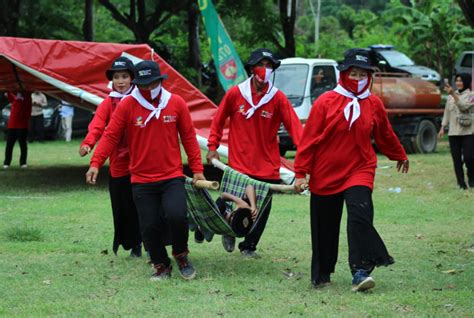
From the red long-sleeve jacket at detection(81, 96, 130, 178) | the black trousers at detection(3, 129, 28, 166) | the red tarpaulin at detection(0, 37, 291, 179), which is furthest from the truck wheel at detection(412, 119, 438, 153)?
the red long-sleeve jacket at detection(81, 96, 130, 178)

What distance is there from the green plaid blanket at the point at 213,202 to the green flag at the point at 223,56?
11183mm

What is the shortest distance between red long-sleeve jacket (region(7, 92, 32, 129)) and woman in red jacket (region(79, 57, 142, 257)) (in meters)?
10.0

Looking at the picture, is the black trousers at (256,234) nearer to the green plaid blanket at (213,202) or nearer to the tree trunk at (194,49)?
the green plaid blanket at (213,202)

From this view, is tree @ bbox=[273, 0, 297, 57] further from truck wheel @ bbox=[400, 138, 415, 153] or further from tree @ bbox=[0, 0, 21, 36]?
tree @ bbox=[0, 0, 21, 36]

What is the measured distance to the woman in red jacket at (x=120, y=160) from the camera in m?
8.84

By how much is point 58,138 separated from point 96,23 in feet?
52.5

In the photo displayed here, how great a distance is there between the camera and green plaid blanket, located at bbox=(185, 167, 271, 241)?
8.36 m

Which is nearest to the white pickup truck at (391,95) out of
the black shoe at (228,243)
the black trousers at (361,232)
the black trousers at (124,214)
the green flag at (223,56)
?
A: the green flag at (223,56)

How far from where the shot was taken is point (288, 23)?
30000 millimetres

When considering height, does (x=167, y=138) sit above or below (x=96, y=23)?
above

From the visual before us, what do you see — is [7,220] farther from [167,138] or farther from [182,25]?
[182,25]

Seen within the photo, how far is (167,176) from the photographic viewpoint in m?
8.09

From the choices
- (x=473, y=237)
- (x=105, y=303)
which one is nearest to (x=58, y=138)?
(x=473, y=237)

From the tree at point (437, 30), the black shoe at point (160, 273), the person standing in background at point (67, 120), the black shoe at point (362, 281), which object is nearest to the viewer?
the black shoe at point (362, 281)
